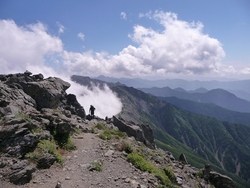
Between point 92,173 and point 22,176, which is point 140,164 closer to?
point 92,173

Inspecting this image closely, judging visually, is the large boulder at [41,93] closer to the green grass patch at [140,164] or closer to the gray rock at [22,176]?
the green grass patch at [140,164]

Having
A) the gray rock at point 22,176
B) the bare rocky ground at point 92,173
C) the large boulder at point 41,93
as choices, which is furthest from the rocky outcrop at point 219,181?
the large boulder at point 41,93

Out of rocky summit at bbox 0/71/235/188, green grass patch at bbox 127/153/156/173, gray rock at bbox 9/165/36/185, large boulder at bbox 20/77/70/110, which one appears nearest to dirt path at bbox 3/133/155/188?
rocky summit at bbox 0/71/235/188

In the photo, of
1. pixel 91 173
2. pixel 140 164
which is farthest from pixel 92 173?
pixel 140 164

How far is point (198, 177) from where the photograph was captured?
32.1 metres

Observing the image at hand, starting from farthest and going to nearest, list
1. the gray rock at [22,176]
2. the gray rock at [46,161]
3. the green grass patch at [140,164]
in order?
the green grass patch at [140,164] → the gray rock at [46,161] → the gray rock at [22,176]

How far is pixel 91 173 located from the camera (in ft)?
59.0

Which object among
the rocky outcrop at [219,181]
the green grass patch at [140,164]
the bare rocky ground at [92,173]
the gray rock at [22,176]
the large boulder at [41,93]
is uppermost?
the large boulder at [41,93]

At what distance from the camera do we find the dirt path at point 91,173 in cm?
1595

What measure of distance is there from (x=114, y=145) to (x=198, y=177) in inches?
544

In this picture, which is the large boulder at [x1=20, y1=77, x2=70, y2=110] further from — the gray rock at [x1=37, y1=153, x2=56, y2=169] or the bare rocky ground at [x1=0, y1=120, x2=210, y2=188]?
the gray rock at [x1=37, y1=153, x2=56, y2=169]

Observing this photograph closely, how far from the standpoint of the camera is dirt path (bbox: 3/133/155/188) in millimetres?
15953

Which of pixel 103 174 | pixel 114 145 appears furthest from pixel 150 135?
pixel 103 174

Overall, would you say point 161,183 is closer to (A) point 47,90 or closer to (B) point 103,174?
(B) point 103,174
